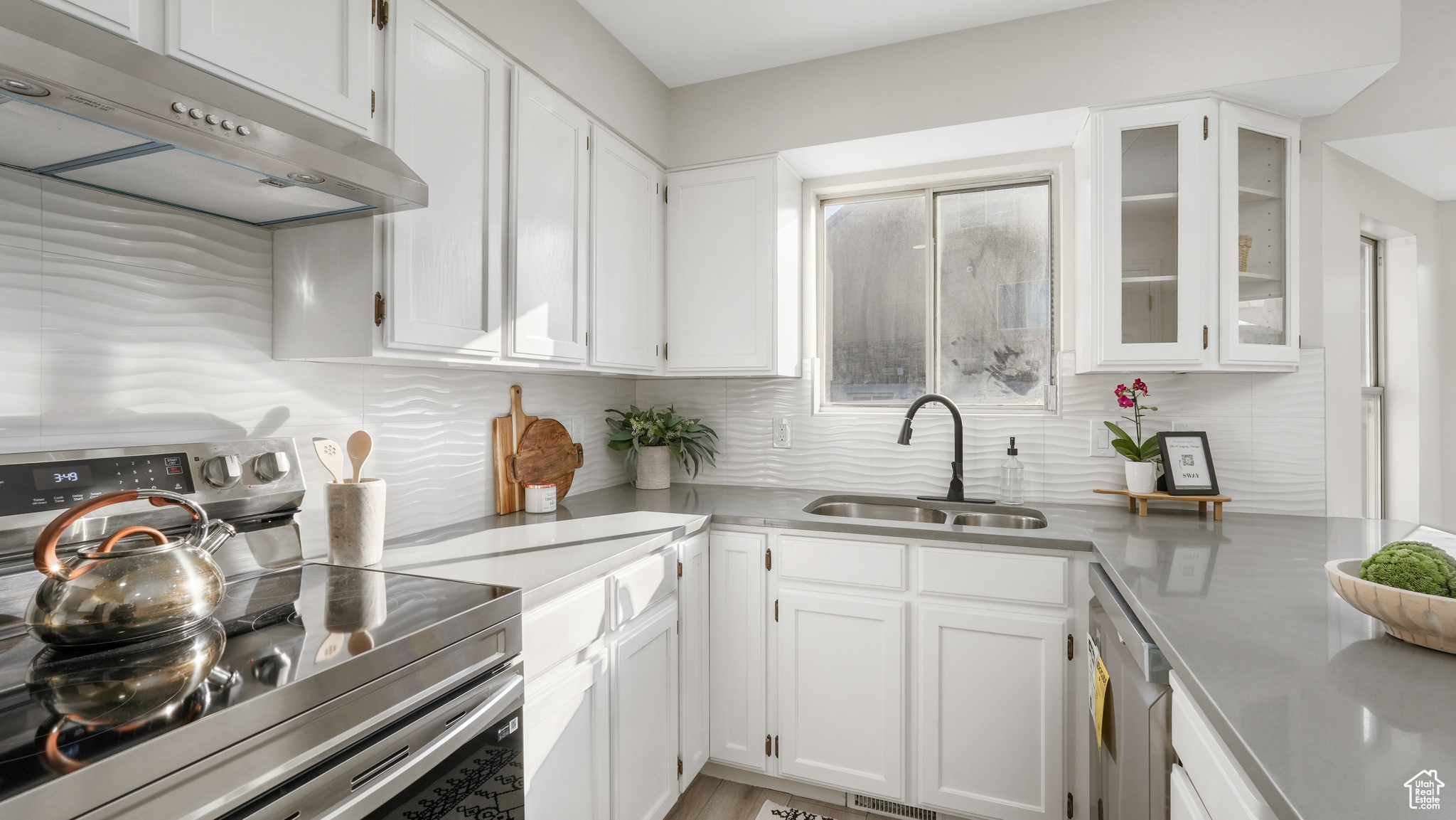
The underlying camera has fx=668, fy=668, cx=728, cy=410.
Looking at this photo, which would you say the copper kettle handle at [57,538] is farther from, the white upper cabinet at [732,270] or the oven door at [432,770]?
the white upper cabinet at [732,270]

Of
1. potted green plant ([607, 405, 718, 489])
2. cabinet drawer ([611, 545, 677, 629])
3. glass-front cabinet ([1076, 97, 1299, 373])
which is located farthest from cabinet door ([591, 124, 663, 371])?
glass-front cabinet ([1076, 97, 1299, 373])

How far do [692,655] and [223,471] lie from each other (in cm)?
136

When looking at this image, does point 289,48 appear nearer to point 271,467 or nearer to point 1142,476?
point 271,467

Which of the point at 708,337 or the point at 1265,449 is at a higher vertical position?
the point at 708,337

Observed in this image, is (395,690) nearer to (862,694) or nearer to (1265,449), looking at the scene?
(862,694)

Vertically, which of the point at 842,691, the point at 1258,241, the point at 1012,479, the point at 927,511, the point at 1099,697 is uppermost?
the point at 1258,241

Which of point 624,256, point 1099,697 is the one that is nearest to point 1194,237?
point 1099,697

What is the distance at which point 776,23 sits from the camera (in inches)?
90.0

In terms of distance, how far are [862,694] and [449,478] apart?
1.42 m

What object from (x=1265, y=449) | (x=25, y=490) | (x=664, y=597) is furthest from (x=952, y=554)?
(x=25, y=490)

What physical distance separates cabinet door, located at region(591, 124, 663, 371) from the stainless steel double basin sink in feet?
2.87

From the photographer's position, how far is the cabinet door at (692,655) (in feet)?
6.77

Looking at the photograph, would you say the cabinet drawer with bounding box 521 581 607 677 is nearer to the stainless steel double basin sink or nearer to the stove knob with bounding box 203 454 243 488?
the stove knob with bounding box 203 454 243 488

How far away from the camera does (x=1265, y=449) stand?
2230 millimetres
